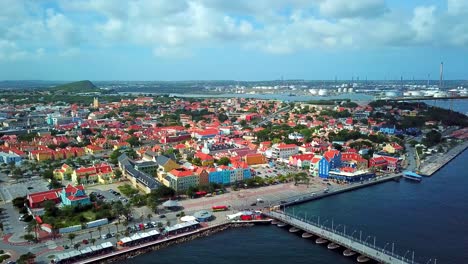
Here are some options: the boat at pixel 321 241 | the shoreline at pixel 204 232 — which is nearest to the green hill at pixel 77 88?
the shoreline at pixel 204 232

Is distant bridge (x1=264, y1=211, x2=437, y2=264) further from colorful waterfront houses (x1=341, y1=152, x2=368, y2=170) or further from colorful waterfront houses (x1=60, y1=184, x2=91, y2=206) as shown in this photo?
colorful waterfront houses (x1=341, y1=152, x2=368, y2=170)

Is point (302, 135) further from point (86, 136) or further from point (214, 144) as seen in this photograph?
point (86, 136)

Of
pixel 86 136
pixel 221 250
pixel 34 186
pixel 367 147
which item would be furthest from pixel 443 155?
pixel 86 136

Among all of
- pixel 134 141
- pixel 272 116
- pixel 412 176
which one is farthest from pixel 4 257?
pixel 272 116

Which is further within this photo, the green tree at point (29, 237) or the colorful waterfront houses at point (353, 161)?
the colorful waterfront houses at point (353, 161)

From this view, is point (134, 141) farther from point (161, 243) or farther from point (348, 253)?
point (348, 253)

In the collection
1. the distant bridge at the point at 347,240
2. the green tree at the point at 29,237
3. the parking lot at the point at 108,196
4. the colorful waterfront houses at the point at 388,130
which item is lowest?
the distant bridge at the point at 347,240

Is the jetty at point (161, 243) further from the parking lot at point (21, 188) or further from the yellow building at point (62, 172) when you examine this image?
the yellow building at point (62, 172)
